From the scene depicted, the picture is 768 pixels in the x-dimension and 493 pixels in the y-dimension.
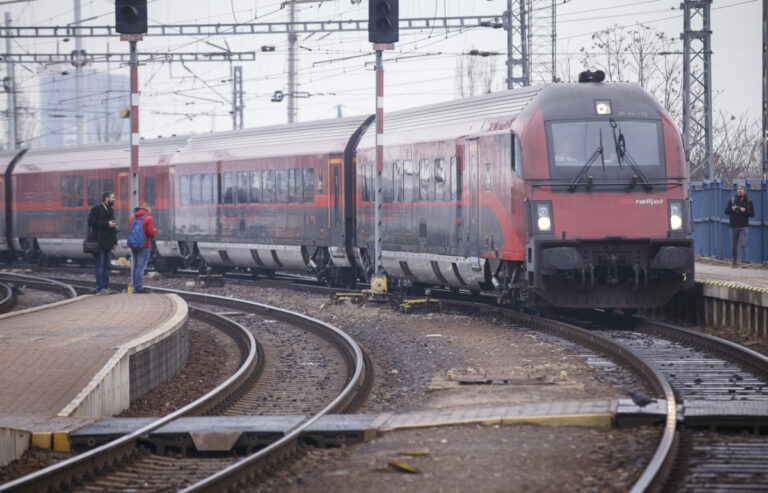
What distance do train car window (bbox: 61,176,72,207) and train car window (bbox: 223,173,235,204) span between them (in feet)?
22.5

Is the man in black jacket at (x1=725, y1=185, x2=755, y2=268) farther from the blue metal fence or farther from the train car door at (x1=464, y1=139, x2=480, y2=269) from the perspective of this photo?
the train car door at (x1=464, y1=139, x2=480, y2=269)

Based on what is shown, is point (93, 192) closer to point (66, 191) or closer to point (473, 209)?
point (66, 191)

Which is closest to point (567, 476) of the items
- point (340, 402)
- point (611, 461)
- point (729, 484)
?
point (611, 461)

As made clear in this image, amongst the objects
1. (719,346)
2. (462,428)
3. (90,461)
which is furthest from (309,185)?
(90,461)

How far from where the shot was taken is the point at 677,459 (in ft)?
25.9

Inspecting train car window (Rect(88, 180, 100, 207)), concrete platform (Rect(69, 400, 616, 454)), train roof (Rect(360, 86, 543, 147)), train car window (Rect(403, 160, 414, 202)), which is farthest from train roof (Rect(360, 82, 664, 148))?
train car window (Rect(88, 180, 100, 207))

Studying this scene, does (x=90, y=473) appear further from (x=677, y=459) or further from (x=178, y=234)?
(x=178, y=234)

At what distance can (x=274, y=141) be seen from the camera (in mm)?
27500

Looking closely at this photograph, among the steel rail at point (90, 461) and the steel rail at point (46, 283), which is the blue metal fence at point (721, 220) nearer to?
the steel rail at point (46, 283)

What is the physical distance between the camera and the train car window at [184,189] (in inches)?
1194

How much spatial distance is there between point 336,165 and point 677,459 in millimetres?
17231

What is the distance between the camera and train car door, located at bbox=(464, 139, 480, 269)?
59.6 feet

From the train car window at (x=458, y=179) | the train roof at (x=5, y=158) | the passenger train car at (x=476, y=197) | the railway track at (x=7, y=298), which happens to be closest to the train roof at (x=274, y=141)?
the passenger train car at (x=476, y=197)

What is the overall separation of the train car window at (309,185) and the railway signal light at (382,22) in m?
6.42
